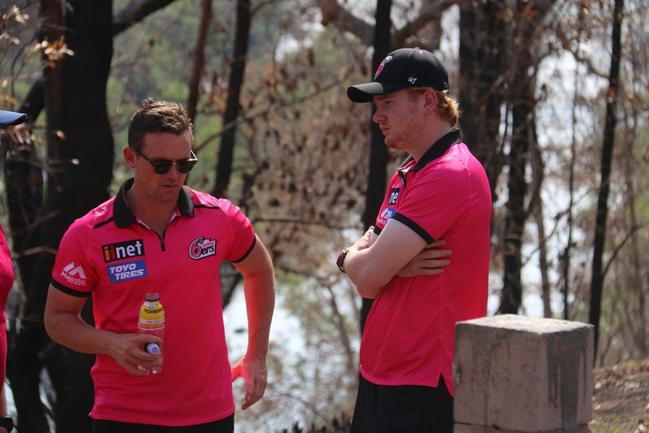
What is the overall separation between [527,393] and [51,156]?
6.49m

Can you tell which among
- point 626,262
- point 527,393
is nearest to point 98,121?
point 527,393

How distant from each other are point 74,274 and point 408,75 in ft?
4.67

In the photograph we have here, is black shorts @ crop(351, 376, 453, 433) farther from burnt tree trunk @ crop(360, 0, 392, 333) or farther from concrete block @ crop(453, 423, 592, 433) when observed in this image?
burnt tree trunk @ crop(360, 0, 392, 333)

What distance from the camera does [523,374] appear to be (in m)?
3.37

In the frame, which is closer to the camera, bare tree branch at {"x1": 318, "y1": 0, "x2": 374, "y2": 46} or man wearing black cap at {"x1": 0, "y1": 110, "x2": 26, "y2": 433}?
man wearing black cap at {"x1": 0, "y1": 110, "x2": 26, "y2": 433}

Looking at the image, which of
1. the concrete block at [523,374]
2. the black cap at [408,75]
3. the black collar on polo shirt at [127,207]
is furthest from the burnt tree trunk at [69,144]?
the concrete block at [523,374]

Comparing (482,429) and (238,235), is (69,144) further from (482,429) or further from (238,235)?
(482,429)

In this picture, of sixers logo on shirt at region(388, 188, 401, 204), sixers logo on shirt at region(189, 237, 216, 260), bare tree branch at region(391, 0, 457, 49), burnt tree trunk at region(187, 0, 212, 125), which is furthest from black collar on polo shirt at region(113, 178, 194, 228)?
burnt tree trunk at region(187, 0, 212, 125)

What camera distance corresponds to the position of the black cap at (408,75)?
3.96m

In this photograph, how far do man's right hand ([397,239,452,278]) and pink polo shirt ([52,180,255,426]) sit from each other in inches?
31.4

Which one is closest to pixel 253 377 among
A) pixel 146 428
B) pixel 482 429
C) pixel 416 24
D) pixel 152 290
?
pixel 146 428

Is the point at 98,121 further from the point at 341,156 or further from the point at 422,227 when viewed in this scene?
the point at 341,156

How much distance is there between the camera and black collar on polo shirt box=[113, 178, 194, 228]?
4.01 m

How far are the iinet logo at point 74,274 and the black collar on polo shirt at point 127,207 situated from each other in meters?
0.22
